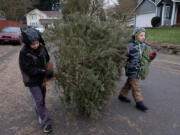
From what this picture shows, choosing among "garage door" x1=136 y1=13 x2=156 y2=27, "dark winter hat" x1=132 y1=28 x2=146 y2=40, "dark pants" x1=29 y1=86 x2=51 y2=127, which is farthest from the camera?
"garage door" x1=136 y1=13 x2=156 y2=27

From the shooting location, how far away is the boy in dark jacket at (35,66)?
2445mm

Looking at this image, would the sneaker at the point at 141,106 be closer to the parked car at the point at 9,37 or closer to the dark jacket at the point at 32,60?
the dark jacket at the point at 32,60

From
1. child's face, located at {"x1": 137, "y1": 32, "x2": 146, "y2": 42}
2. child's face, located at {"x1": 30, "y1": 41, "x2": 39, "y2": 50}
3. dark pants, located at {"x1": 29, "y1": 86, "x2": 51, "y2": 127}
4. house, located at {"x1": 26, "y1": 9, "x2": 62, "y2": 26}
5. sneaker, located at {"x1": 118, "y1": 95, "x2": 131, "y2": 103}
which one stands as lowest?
sneaker, located at {"x1": 118, "y1": 95, "x2": 131, "y2": 103}

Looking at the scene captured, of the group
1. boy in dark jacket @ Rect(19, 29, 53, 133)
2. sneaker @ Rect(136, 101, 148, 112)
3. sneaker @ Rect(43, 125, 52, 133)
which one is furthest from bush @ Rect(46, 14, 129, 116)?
sneaker @ Rect(136, 101, 148, 112)

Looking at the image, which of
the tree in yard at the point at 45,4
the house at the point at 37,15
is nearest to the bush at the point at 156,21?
the house at the point at 37,15

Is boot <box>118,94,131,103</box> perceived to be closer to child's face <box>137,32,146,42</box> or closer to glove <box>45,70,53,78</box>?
child's face <box>137,32,146,42</box>

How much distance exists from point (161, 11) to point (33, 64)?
26.6 m

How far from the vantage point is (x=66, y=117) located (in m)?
3.14

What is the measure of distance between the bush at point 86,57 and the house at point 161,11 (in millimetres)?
18539

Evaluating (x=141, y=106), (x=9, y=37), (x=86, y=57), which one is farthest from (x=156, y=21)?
(x=86, y=57)

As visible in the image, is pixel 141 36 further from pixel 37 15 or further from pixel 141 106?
pixel 37 15

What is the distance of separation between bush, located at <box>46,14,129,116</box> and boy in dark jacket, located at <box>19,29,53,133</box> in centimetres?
22

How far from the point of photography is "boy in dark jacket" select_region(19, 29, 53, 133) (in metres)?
2.45

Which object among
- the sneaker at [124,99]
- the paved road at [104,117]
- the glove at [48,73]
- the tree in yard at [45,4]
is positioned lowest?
the paved road at [104,117]
